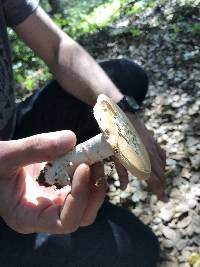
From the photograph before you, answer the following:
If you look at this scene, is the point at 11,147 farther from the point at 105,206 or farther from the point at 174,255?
the point at 174,255

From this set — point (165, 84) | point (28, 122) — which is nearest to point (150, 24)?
point (165, 84)

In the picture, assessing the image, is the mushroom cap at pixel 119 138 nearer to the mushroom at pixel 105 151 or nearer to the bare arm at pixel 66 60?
the mushroom at pixel 105 151

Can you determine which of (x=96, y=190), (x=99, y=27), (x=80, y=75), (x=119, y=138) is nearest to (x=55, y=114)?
(x=80, y=75)

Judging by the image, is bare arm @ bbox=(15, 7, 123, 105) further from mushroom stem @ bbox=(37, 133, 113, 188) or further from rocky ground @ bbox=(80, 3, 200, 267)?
mushroom stem @ bbox=(37, 133, 113, 188)

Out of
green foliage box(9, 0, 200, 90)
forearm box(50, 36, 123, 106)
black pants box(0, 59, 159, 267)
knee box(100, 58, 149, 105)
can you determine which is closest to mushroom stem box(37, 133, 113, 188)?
black pants box(0, 59, 159, 267)

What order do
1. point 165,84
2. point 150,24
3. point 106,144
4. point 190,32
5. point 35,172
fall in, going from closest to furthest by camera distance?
point 106,144 < point 35,172 < point 165,84 < point 190,32 < point 150,24

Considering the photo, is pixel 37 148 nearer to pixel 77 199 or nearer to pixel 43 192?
pixel 77 199

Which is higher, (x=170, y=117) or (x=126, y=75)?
(x=126, y=75)
